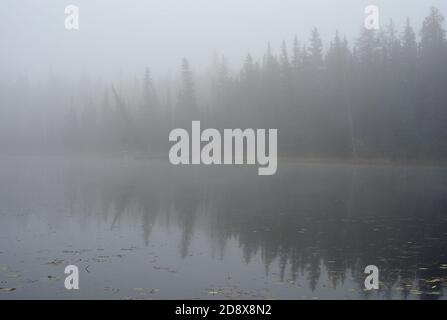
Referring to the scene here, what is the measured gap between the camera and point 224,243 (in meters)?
16.8

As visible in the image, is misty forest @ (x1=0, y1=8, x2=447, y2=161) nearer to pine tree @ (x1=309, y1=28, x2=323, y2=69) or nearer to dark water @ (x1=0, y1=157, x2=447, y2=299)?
pine tree @ (x1=309, y1=28, x2=323, y2=69)

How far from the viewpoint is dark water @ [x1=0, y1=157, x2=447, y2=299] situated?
11.6 meters

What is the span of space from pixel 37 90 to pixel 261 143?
95020 mm

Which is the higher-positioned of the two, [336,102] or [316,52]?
[316,52]

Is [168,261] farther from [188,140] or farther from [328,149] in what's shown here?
[188,140]

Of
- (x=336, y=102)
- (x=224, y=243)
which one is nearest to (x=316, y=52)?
(x=336, y=102)

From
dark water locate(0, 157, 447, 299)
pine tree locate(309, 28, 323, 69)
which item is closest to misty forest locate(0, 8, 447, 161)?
pine tree locate(309, 28, 323, 69)

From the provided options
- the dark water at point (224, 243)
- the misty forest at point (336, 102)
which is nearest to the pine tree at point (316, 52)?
the misty forest at point (336, 102)

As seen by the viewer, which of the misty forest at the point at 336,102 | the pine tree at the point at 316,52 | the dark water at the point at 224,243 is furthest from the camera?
the pine tree at the point at 316,52

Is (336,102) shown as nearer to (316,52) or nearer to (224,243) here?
(316,52)

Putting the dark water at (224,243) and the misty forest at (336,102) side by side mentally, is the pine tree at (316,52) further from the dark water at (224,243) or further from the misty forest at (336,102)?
the dark water at (224,243)

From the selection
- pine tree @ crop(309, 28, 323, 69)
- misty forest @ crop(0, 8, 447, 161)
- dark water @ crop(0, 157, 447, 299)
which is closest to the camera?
dark water @ crop(0, 157, 447, 299)

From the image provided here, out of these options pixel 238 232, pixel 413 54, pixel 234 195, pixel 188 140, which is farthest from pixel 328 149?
pixel 238 232

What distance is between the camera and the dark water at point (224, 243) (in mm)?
11562
